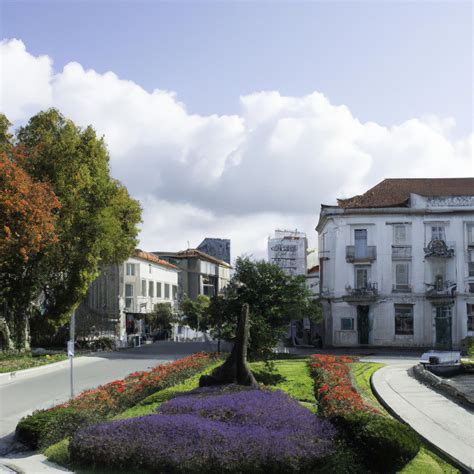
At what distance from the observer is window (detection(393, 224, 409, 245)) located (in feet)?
150

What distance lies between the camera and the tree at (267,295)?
3347cm

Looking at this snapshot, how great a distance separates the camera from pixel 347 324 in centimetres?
4538

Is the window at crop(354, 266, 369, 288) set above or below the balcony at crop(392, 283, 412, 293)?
above

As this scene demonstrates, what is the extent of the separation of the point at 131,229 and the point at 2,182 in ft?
43.4

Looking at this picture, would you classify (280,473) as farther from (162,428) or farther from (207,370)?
(207,370)

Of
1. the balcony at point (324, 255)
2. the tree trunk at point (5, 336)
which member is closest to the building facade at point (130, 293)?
the tree trunk at point (5, 336)

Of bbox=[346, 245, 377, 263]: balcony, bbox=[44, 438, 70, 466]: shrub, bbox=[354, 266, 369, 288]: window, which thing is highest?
bbox=[346, 245, 377, 263]: balcony

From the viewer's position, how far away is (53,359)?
1224 inches

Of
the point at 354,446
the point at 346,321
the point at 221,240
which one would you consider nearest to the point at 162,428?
the point at 354,446

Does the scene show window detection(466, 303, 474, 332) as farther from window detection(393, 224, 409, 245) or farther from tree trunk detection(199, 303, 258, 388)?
tree trunk detection(199, 303, 258, 388)

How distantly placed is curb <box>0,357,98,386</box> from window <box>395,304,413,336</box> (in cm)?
2368

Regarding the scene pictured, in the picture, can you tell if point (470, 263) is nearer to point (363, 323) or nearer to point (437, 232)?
point (437, 232)

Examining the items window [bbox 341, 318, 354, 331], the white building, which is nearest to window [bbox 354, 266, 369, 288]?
the white building

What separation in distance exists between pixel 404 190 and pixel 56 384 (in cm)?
3260
